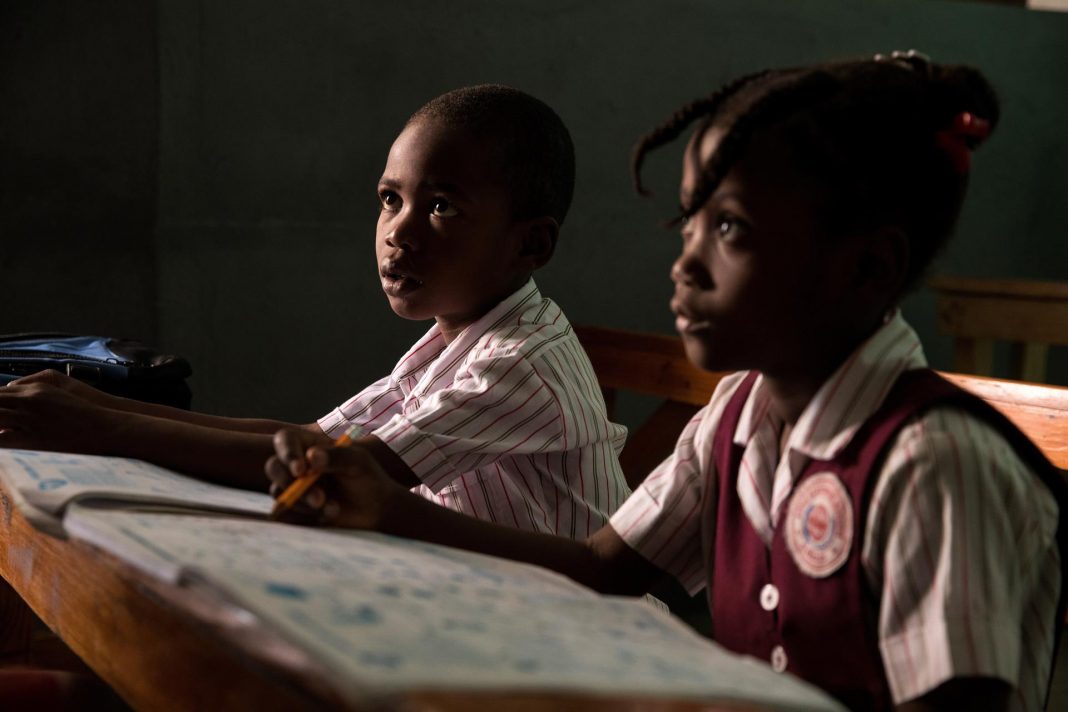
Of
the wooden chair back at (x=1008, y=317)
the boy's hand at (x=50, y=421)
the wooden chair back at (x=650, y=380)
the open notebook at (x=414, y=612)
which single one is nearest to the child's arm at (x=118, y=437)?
the boy's hand at (x=50, y=421)

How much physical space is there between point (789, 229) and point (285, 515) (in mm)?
461

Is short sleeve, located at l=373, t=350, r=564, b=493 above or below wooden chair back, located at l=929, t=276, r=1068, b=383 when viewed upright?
above

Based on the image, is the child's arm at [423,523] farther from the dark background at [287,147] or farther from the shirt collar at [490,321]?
the dark background at [287,147]

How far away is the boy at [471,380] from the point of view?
1378 millimetres

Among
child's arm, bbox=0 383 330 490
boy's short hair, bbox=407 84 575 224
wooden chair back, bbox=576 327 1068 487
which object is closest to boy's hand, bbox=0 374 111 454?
child's arm, bbox=0 383 330 490

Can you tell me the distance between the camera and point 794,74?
1007 mm

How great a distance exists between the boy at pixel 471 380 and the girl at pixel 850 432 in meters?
0.35

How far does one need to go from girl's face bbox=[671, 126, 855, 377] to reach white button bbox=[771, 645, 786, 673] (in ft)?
0.73

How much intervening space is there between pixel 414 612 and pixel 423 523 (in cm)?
48

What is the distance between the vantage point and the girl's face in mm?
964

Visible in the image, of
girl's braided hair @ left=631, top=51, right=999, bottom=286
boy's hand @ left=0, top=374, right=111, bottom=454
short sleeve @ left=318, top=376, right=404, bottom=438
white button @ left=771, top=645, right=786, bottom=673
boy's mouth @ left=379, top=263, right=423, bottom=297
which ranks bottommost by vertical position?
short sleeve @ left=318, top=376, right=404, bottom=438

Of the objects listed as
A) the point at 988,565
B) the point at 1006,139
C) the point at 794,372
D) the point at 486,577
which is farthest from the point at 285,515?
the point at 1006,139

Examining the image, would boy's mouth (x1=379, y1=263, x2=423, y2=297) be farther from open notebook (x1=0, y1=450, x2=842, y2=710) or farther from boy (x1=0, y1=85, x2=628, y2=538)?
open notebook (x1=0, y1=450, x2=842, y2=710)

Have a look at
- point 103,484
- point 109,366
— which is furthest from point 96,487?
point 109,366
